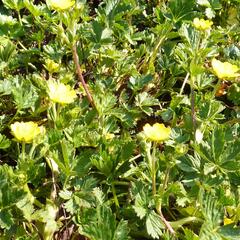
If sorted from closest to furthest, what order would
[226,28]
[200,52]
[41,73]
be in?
1. [200,52]
2. [41,73]
3. [226,28]

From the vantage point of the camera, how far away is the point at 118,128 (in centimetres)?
175

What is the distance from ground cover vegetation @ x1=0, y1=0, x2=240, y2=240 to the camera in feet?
4.74

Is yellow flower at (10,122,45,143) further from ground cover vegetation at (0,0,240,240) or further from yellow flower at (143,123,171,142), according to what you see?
yellow flower at (143,123,171,142)

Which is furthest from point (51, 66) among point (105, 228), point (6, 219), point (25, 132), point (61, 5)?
point (105, 228)

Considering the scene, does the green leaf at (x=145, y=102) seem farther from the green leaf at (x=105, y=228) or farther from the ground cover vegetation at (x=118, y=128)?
the green leaf at (x=105, y=228)

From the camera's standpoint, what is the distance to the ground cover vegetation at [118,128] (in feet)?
4.74

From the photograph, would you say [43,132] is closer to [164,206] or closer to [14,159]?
[14,159]

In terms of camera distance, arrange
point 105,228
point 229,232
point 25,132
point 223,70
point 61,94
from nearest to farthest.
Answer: point 105,228, point 229,232, point 25,132, point 61,94, point 223,70

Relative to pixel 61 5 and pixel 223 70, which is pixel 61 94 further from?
pixel 223 70

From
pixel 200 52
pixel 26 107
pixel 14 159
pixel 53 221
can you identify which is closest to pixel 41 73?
pixel 26 107

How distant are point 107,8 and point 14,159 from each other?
30.2 inches

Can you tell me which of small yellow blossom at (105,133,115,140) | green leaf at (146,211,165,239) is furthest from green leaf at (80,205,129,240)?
small yellow blossom at (105,133,115,140)

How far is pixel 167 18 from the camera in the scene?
6.87 ft

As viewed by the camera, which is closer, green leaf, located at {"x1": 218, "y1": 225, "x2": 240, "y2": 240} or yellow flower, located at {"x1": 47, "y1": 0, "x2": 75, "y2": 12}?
green leaf, located at {"x1": 218, "y1": 225, "x2": 240, "y2": 240}
